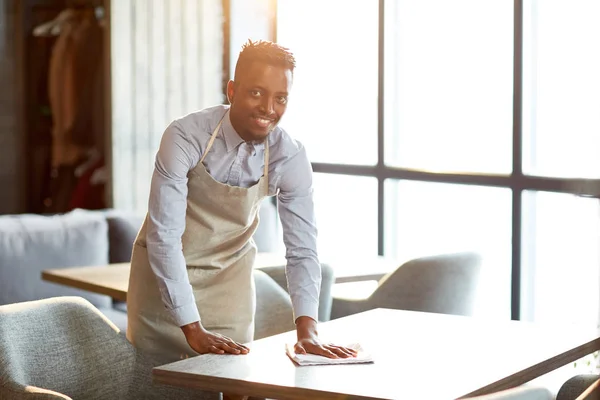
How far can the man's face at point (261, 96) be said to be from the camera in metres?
2.45

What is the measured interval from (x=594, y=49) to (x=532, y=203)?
2.42 ft

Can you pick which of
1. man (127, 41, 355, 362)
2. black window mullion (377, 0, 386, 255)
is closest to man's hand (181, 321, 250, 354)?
man (127, 41, 355, 362)

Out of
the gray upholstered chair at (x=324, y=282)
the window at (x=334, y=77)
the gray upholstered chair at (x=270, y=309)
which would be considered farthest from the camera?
the window at (x=334, y=77)

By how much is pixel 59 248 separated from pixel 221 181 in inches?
92.7

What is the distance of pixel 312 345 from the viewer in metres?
2.44

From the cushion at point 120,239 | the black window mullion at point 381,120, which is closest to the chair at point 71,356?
the cushion at point 120,239

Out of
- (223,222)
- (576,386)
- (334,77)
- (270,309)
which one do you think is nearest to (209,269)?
(223,222)

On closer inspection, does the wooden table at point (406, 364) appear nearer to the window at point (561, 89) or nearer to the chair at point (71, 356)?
the chair at point (71, 356)

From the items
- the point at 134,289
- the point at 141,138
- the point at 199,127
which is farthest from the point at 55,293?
the point at 199,127

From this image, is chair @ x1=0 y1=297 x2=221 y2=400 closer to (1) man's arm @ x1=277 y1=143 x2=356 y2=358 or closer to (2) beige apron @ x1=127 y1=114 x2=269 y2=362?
(2) beige apron @ x1=127 y1=114 x2=269 y2=362

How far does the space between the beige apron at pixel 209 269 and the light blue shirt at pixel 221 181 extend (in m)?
0.03

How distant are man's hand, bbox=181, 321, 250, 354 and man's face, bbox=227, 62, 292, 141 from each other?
498 mm

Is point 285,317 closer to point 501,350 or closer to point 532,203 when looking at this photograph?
point 501,350

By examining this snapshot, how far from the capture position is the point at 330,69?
5.88 meters
